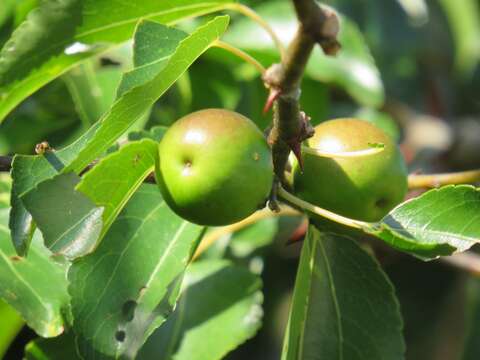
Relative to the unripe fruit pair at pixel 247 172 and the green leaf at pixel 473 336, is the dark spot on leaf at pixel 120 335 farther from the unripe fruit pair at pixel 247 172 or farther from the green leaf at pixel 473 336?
the green leaf at pixel 473 336

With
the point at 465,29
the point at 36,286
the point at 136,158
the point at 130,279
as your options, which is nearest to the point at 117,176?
the point at 136,158

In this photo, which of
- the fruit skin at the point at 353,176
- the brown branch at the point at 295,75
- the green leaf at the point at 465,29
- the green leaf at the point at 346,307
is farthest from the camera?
the green leaf at the point at 465,29

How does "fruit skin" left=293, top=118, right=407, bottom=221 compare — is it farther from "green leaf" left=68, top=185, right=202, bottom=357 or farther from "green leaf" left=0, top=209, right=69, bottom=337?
"green leaf" left=0, top=209, right=69, bottom=337

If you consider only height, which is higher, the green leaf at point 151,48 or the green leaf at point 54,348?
the green leaf at point 151,48

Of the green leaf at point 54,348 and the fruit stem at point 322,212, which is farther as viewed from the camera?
the green leaf at point 54,348

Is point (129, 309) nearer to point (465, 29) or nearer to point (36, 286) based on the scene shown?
point (36, 286)

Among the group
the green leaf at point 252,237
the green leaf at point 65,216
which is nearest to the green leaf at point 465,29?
the green leaf at point 252,237

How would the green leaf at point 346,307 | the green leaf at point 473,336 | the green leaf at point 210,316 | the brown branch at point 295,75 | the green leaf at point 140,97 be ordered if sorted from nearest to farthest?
the brown branch at point 295,75 < the green leaf at point 140,97 < the green leaf at point 346,307 < the green leaf at point 210,316 < the green leaf at point 473,336
